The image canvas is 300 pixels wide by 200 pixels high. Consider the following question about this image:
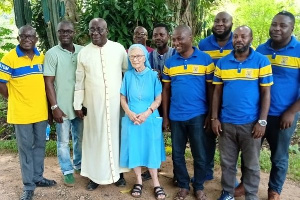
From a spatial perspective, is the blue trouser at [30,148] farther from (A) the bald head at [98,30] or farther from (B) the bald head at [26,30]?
(A) the bald head at [98,30]

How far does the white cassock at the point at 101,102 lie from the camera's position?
12.1 ft

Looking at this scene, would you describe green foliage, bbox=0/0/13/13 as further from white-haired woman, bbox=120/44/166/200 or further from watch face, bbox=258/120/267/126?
watch face, bbox=258/120/267/126

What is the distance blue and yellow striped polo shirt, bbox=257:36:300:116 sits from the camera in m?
3.18

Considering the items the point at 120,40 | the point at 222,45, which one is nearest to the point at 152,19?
the point at 120,40

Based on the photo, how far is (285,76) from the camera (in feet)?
10.6

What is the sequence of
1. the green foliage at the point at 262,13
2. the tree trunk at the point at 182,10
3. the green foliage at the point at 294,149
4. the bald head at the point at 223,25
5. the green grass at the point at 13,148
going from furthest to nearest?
the green foliage at the point at 262,13 < the tree trunk at the point at 182,10 < the green foliage at the point at 294,149 < the green grass at the point at 13,148 < the bald head at the point at 223,25

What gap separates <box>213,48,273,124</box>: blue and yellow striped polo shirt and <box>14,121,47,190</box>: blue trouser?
216cm

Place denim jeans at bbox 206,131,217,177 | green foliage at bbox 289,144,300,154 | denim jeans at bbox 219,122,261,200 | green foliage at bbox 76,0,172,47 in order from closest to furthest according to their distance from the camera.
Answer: denim jeans at bbox 219,122,261,200, denim jeans at bbox 206,131,217,177, green foliage at bbox 76,0,172,47, green foliage at bbox 289,144,300,154

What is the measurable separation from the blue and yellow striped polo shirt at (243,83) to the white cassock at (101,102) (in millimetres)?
1236

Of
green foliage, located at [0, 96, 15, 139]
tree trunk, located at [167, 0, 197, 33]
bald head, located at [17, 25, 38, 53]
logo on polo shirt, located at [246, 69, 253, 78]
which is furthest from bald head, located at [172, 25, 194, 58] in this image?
green foliage, located at [0, 96, 15, 139]

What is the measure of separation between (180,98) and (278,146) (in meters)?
1.18

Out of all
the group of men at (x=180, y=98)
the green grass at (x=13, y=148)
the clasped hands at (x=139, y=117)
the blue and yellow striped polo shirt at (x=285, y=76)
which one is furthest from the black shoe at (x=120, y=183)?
the blue and yellow striped polo shirt at (x=285, y=76)

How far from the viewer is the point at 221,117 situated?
3385 mm

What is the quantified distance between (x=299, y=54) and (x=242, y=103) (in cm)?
76
